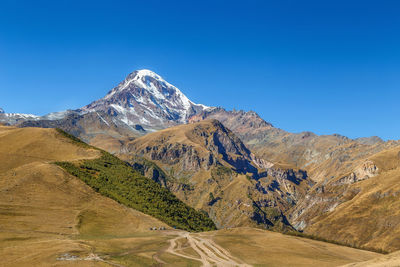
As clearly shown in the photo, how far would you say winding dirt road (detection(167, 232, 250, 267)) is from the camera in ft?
259

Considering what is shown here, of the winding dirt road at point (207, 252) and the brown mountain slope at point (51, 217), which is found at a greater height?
the brown mountain slope at point (51, 217)

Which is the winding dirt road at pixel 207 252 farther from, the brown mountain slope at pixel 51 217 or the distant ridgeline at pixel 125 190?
the distant ridgeline at pixel 125 190

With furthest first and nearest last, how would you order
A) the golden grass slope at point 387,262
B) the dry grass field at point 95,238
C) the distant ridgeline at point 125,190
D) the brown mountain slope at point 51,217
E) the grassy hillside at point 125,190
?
1. the grassy hillside at point 125,190
2. the distant ridgeline at point 125,190
3. the dry grass field at point 95,238
4. the brown mountain slope at point 51,217
5. the golden grass slope at point 387,262

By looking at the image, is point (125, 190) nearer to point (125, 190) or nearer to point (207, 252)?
point (125, 190)

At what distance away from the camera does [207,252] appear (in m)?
89.6

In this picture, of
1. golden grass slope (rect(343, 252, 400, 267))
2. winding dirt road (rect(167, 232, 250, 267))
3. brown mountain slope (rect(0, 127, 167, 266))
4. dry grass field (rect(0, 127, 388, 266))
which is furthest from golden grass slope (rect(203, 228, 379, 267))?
brown mountain slope (rect(0, 127, 167, 266))

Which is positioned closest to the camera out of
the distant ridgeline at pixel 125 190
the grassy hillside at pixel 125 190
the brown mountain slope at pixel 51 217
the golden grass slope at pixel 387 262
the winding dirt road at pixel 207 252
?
the golden grass slope at pixel 387 262

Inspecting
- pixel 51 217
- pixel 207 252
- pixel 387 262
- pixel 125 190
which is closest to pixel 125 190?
pixel 125 190

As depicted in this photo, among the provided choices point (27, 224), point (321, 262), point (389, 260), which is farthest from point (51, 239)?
point (389, 260)

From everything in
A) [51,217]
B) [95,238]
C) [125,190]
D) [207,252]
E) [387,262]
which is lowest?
[207,252]

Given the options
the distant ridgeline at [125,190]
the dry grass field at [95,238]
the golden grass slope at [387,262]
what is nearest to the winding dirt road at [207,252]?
the dry grass field at [95,238]

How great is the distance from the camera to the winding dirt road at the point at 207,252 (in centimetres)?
7894

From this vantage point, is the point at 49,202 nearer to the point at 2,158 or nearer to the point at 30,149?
the point at 2,158

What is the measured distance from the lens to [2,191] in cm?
11688
